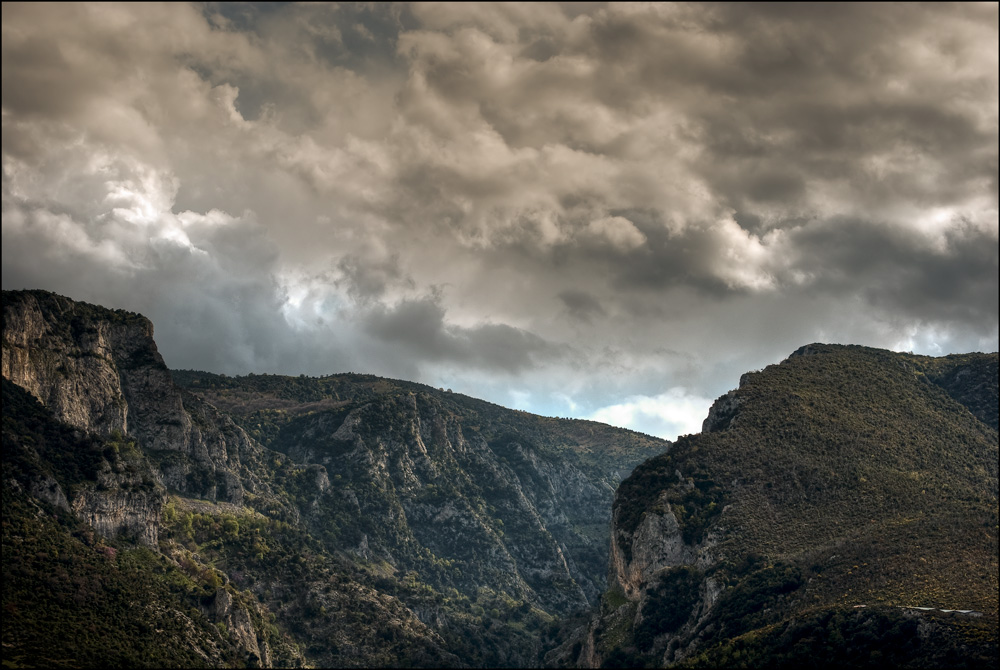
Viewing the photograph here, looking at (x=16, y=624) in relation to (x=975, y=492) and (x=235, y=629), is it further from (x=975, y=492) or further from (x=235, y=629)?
(x=975, y=492)

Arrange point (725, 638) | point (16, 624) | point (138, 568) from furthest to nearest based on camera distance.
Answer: point (138, 568) < point (725, 638) < point (16, 624)

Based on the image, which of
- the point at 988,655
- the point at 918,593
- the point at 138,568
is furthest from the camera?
the point at 138,568

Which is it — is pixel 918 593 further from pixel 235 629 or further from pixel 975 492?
pixel 235 629

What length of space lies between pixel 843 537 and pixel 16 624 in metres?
155

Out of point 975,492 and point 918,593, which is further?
point 975,492

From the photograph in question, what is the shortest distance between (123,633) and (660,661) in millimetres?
109895

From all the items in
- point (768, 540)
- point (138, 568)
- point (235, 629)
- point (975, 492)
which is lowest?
point (235, 629)

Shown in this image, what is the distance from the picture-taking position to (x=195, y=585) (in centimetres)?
19625

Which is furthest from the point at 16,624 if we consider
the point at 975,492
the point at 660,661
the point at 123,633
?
the point at 975,492

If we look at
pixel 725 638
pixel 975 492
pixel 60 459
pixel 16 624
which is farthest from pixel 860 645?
pixel 60 459

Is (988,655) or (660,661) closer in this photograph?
(988,655)

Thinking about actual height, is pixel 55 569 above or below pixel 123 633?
above

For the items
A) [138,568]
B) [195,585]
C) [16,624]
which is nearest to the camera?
[16,624]

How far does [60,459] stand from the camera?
629 feet
